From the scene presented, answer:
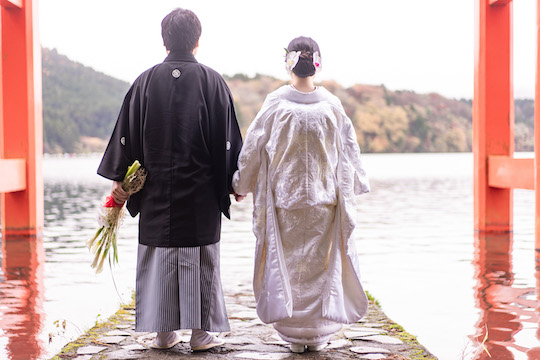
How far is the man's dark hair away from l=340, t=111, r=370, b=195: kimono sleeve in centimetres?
91

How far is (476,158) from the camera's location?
888 cm

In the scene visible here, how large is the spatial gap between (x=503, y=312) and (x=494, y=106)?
5102 mm

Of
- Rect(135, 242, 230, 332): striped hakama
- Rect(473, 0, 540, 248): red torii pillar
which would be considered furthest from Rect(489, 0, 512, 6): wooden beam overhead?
Rect(135, 242, 230, 332): striped hakama

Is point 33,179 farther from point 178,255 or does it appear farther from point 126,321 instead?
point 178,255

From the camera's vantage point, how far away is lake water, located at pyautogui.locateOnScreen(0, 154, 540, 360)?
371 cm

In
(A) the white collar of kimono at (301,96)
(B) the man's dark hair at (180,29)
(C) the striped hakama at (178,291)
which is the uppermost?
(B) the man's dark hair at (180,29)

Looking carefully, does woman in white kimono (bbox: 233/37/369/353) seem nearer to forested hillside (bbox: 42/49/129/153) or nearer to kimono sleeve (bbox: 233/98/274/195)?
kimono sleeve (bbox: 233/98/274/195)

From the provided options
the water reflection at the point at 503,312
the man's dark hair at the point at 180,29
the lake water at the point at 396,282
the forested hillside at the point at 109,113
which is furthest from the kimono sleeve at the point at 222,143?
the forested hillside at the point at 109,113

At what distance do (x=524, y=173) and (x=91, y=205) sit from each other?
371 inches

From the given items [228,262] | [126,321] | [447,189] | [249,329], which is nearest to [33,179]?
[228,262]

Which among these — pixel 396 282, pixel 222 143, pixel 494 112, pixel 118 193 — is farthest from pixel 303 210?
pixel 494 112

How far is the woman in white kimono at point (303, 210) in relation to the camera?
10.8 ft

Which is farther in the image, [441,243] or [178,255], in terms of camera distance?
[441,243]

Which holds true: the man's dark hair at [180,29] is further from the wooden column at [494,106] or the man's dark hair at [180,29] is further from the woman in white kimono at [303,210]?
the wooden column at [494,106]
